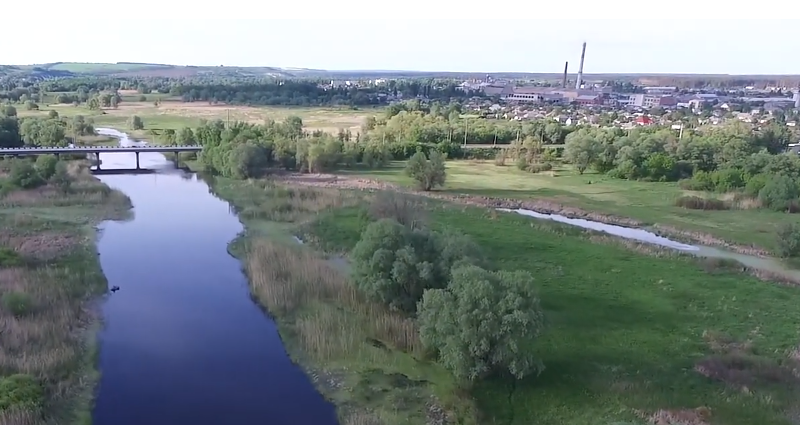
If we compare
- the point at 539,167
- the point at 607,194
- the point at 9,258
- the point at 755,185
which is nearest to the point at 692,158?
the point at 755,185

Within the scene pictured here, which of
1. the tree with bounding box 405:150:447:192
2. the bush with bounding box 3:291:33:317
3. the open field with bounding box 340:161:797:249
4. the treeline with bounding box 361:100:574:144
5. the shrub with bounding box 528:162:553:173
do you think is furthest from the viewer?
the treeline with bounding box 361:100:574:144

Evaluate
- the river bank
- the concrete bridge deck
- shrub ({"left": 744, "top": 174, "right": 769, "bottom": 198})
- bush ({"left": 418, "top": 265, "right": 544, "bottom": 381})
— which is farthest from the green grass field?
the concrete bridge deck

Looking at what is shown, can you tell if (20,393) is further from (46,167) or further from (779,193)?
(779,193)

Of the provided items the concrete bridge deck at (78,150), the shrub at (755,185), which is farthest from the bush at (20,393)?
the concrete bridge deck at (78,150)

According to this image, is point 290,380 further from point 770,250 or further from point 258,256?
point 770,250

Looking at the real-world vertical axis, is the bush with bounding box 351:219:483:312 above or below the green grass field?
above

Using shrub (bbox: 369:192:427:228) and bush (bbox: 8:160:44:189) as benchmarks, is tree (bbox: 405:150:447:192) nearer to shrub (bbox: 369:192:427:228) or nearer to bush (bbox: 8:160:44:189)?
shrub (bbox: 369:192:427:228)
